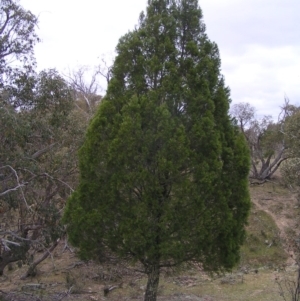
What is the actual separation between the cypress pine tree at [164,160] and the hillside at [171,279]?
7.23 feet

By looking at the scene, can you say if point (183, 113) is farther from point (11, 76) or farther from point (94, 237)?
point (11, 76)

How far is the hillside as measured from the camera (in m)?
13.0

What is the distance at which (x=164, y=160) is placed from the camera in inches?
304

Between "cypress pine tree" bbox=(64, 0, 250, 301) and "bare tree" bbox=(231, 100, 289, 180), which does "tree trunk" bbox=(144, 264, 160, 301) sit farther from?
"bare tree" bbox=(231, 100, 289, 180)

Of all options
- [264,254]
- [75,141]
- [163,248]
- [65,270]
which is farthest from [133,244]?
[264,254]

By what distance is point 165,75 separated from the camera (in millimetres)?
8273

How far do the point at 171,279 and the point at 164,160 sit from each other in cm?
942

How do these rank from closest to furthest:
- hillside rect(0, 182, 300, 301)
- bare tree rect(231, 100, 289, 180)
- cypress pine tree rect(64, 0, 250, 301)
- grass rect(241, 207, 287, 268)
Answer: cypress pine tree rect(64, 0, 250, 301), hillside rect(0, 182, 300, 301), grass rect(241, 207, 287, 268), bare tree rect(231, 100, 289, 180)

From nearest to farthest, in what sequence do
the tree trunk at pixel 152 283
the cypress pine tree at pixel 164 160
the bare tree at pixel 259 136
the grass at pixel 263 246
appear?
the cypress pine tree at pixel 164 160
the tree trunk at pixel 152 283
the grass at pixel 263 246
the bare tree at pixel 259 136

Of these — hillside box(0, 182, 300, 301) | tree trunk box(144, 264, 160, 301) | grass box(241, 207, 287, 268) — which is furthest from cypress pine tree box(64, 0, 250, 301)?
grass box(241, 207, 287, 268)

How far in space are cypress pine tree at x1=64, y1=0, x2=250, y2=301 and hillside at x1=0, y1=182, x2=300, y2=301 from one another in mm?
2205

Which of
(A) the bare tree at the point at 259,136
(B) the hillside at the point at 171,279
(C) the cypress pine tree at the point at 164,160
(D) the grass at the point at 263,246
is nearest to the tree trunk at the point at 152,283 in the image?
(C) the cypress pine tree at the point at 164,160

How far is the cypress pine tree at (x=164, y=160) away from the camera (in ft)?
25.9

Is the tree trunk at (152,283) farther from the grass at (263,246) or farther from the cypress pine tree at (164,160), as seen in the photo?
the grass at (263,246)
